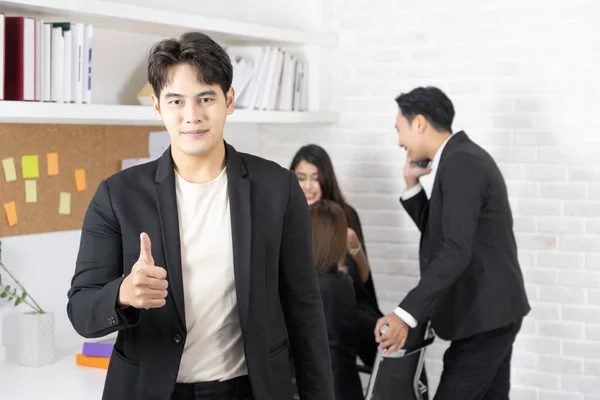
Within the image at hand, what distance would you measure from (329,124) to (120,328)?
109 inches

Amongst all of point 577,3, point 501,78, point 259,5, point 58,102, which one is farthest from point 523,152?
point 58,102

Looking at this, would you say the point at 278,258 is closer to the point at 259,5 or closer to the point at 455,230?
the point at 455,230

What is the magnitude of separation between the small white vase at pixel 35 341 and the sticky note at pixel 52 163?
0.54 meters

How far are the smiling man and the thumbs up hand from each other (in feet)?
0.38

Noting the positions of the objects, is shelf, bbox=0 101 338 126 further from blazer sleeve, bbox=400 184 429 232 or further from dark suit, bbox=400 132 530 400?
dark suit, bbox=400 132 530 400

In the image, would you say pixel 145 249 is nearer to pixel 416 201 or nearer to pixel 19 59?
pixel 19 59

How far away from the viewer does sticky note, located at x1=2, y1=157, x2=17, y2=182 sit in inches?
→ 116

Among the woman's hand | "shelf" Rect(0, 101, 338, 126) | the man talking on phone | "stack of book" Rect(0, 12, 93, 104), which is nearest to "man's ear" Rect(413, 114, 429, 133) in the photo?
the man talking on phone

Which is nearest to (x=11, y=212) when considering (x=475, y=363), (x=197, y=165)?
(x=197, y=165)

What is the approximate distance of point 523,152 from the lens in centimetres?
381

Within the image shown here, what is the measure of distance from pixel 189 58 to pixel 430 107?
5.52 ft

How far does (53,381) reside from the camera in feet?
8.58

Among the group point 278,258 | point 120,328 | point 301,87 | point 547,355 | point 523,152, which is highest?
point 301,87

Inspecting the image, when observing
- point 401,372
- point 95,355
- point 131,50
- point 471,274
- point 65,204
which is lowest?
point 401,372
